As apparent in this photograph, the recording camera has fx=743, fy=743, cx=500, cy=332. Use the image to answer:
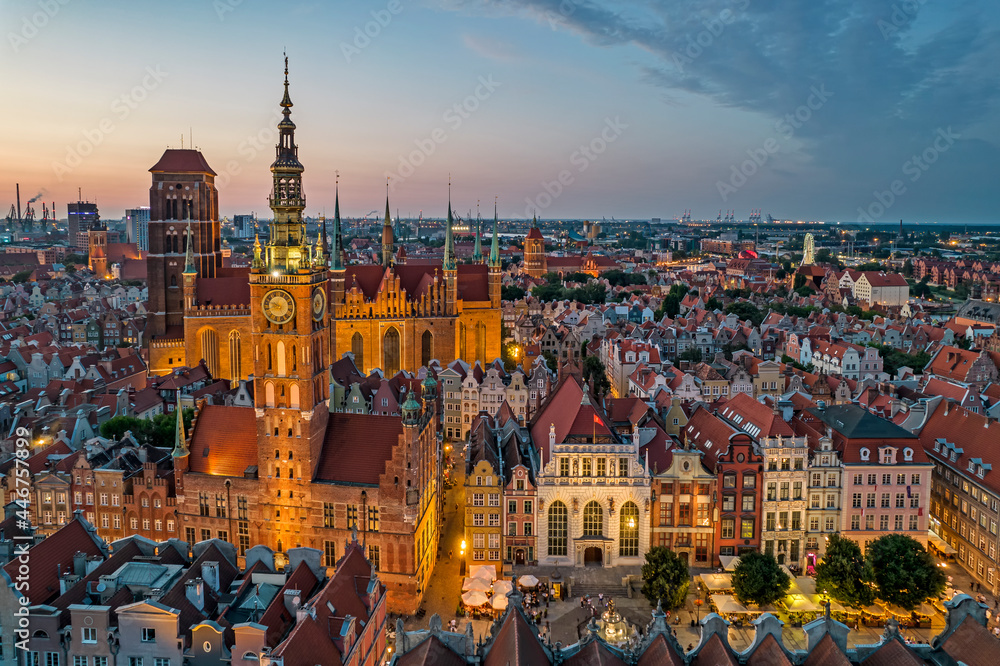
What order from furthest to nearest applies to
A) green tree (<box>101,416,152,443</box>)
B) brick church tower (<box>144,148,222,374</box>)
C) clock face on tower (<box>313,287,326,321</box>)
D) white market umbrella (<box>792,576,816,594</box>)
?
brick church tower (<box>144,148,222,374</box>) → green tree (<box>101,416,152,443</box>) → white market umbrella (<box>792,576,816,594</box>) → clock face on tower (<box>313,287,326,321</box>)

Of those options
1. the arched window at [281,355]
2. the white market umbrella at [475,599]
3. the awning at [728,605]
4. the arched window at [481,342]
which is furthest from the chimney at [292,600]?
the arched window at [481,342]

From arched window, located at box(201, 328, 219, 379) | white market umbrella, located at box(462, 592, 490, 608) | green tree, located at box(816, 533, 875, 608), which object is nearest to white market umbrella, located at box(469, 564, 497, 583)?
white market umbrella, located at box(462, 592, 490, 608)

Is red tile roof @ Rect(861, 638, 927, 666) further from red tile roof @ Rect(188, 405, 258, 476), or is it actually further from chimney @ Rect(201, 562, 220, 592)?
red tile roof @ Rect(188, 405, 258, 476)

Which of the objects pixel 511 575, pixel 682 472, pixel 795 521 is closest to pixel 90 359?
pixel 511 575

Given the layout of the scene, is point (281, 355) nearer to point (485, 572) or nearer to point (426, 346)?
point (485, 572)

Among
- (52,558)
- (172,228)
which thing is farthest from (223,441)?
(172,228)

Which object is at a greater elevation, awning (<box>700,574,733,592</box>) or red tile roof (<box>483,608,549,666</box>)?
red tile roof (<box>483,608,549,666</box>)
